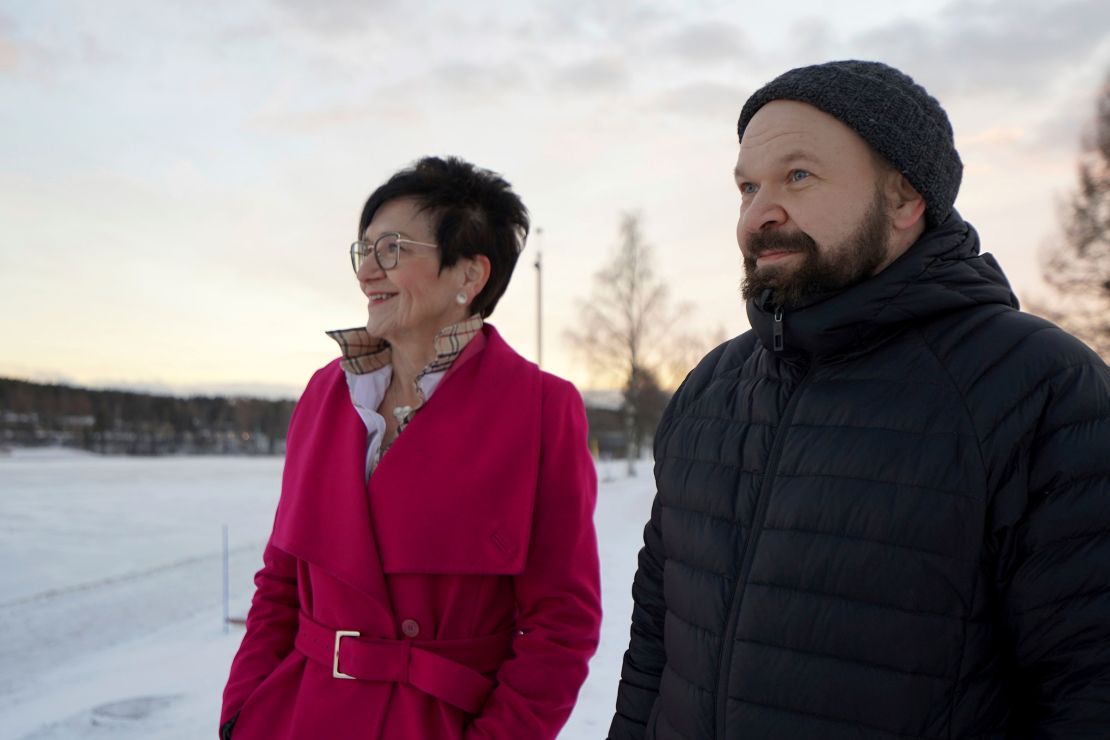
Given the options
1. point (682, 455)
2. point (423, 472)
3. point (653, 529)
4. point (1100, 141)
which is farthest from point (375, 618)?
point (1100, 141)

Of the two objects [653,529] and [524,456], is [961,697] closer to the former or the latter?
[653,529]

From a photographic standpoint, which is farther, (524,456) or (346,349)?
(346,349)

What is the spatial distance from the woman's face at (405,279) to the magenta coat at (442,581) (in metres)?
0.19

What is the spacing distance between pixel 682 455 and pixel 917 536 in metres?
0.52

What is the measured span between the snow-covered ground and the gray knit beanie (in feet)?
10.8

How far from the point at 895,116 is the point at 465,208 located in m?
1.15

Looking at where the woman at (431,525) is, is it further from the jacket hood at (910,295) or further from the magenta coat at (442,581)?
the jacket hood at (910,295)

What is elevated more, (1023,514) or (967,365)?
(967,365)

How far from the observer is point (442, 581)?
2.01m

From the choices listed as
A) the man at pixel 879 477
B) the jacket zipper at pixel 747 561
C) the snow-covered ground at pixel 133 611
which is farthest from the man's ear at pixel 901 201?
the snow-covered ground at pixel 133 611

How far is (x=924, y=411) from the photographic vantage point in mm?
1282

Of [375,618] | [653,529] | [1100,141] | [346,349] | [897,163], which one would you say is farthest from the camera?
[1100,141]

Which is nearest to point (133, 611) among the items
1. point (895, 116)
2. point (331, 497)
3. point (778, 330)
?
point (331, 497)

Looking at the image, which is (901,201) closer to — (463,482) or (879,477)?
(879,477)
